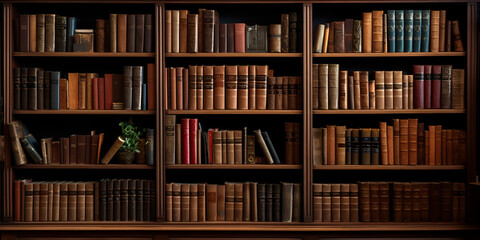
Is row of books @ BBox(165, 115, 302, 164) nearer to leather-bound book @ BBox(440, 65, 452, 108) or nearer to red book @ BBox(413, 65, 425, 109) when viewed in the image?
red book @ BBox(413, 65, 425, 109)

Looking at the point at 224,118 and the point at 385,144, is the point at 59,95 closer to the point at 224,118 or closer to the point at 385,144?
the point at 224,118

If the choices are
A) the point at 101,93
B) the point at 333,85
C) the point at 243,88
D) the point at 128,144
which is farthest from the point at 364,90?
the point at 101,93

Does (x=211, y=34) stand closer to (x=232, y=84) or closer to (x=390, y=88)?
(x=232, y=84)

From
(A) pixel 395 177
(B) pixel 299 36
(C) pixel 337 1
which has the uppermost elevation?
(C) pixel 337 1

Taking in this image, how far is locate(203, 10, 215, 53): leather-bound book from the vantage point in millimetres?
3055

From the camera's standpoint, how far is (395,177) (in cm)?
342

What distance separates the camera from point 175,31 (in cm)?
307

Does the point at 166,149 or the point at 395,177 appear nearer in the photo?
the point at 166,149

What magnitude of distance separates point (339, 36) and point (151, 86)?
132 centimetres

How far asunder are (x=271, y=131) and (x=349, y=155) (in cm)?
63

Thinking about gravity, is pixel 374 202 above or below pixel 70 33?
below

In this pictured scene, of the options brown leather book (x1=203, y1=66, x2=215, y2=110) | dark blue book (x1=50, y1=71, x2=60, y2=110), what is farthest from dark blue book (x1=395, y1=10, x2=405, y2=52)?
dark blue book (x1=50, y1=71, x2=60, y2=110)

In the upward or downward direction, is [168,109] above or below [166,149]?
above

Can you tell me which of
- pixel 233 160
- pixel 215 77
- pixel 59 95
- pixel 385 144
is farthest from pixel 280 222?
pixel 59 95
